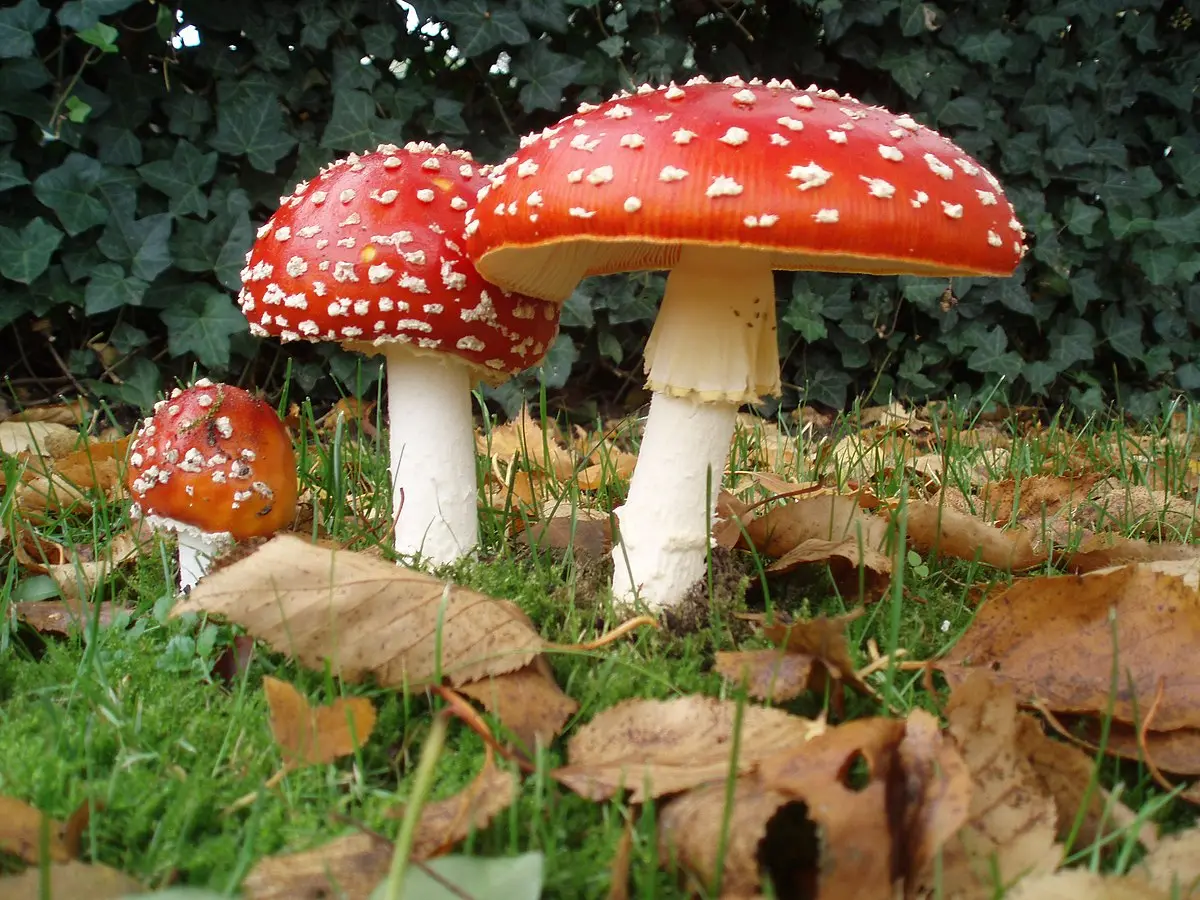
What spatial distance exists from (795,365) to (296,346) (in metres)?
2.62

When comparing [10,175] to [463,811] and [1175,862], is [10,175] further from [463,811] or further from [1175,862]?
[1175,862]

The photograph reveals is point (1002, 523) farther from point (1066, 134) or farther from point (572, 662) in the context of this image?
point (1066, 134)

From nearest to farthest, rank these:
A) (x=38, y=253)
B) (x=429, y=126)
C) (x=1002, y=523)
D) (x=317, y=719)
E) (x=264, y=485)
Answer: (x=317, y=719)
(x=264, y=485)
(x=1002, y=523)
(x=38, y=253)
(x=429, y=126)

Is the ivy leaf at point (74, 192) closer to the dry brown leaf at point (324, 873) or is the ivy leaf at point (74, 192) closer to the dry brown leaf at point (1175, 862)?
the dry brown leaf at point (324, 873)

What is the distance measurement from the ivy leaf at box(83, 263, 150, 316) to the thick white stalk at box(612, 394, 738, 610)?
9.55 ft

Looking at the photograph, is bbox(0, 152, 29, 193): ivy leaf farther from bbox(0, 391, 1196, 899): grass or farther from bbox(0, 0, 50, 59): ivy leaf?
bbox(0, 391, 1196, 899): grass

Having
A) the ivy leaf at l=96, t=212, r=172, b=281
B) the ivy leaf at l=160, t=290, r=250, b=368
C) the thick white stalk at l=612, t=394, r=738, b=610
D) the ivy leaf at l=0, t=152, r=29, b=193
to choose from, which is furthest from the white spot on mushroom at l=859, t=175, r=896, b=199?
the ivy leaf at l=0, t=152, r=29, b=193

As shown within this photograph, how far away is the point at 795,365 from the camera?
16.5 ft

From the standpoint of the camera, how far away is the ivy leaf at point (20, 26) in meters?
3.52

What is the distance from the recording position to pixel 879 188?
1392mm

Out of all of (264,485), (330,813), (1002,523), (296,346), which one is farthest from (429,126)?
(330,813)

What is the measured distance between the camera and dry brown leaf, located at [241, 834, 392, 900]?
100 cm

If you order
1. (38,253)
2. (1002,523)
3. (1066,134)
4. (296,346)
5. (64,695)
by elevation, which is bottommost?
(64,695)

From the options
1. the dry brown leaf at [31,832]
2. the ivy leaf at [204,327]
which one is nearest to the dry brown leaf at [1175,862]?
the dry brown leaf at [31,832]
